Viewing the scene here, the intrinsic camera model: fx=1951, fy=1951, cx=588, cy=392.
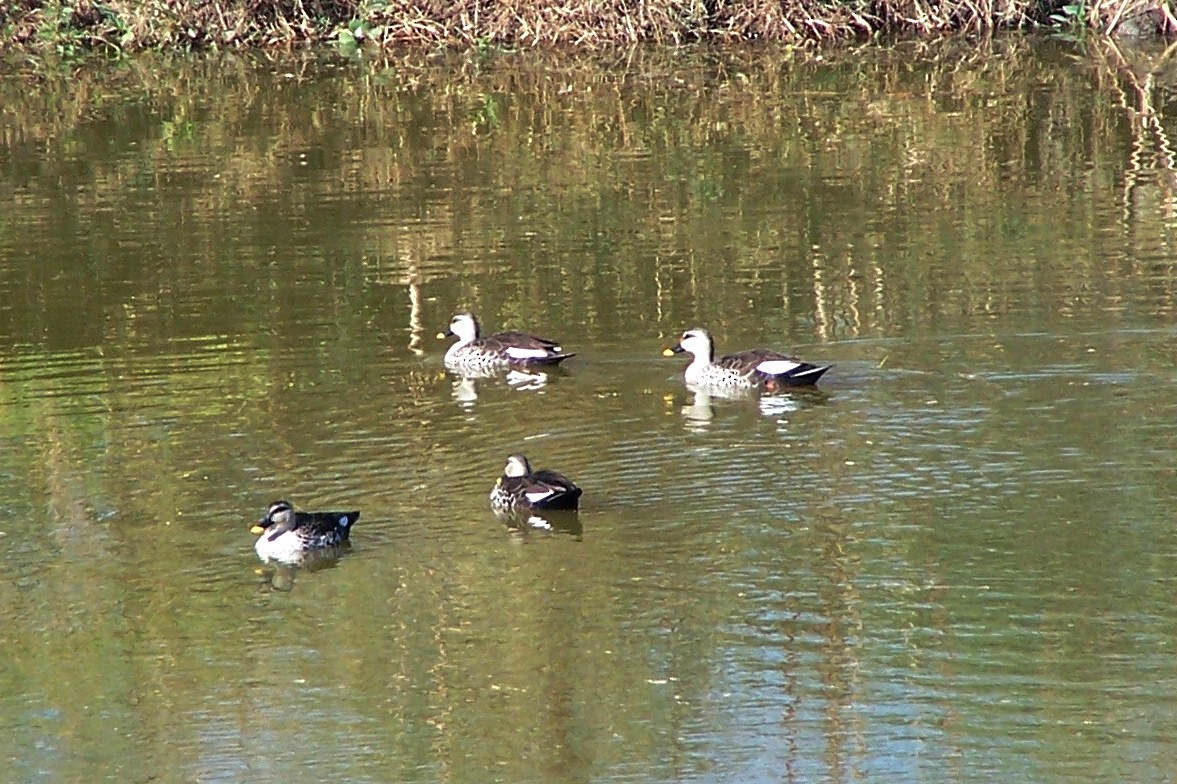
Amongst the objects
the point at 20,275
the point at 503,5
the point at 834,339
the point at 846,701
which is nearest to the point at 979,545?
the point at 846,701

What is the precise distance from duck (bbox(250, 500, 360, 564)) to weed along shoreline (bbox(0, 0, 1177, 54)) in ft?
75.2

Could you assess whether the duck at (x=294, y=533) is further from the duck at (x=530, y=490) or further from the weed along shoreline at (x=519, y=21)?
the weed along shoreline at (x=519, y=21)

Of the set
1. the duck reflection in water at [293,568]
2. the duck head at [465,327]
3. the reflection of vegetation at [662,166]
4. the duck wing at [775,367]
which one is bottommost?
the duck reflection in water at [293,568]

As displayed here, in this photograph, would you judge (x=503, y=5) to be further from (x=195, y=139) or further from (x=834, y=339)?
(x=834, y=339)

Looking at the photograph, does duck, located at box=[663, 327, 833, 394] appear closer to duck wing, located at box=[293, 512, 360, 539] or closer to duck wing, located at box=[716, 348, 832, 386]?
duck wing, located at box=[716, 348, 832, 386]

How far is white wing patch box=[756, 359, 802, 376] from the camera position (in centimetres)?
1295

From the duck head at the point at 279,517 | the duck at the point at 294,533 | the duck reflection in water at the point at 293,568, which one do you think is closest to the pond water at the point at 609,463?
the duck reflection in water at the point at 293,568

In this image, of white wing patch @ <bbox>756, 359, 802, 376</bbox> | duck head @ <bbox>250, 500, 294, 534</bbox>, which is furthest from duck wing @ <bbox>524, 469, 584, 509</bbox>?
white wing patch @ <bbox>756, 359, 802, 376</bbox>

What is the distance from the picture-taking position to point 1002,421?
473 inches

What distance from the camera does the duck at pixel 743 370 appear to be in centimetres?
1299

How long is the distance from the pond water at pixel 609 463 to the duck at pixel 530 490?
187 mm

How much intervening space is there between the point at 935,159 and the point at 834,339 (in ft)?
25.5


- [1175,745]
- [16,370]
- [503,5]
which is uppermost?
[503,5]

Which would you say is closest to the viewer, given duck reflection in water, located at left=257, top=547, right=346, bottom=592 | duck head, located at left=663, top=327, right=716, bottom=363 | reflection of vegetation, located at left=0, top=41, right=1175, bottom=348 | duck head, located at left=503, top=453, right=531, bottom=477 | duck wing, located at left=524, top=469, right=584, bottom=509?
duck reflection in water, located at left=257, top=547, right=346, bottom=592
